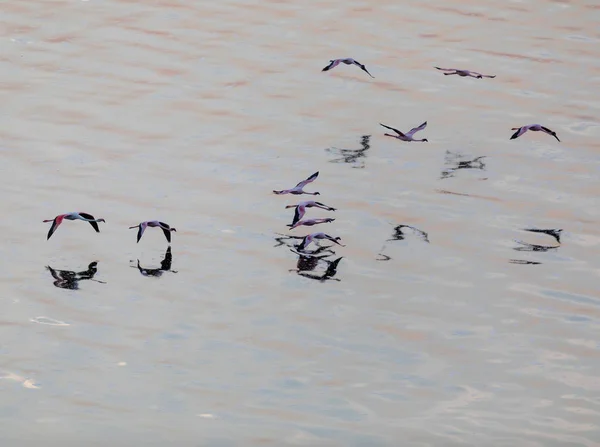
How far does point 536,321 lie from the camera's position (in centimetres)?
1593

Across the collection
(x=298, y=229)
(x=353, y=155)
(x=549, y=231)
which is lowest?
(x=298, y=229)

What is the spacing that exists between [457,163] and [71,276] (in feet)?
24.1

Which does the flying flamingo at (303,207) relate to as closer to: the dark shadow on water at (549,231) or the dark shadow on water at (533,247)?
the dark shadow on water at (533,247)

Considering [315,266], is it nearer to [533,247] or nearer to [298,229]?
[298,229]

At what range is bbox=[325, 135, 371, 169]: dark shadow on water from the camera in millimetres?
21141

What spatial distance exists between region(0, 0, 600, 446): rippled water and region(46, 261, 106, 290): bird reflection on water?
0.13ft

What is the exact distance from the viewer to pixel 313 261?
17.5 m

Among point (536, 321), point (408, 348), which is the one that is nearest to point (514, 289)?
point (536, 321)

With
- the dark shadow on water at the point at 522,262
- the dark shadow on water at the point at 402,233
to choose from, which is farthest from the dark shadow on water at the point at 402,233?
the dark shadow on water at the point at 522,262

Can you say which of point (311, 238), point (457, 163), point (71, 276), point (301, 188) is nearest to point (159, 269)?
point (71, 276)

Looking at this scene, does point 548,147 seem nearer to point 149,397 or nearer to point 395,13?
point 395,13

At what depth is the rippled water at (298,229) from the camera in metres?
14.0

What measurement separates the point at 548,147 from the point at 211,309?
8.48 metres

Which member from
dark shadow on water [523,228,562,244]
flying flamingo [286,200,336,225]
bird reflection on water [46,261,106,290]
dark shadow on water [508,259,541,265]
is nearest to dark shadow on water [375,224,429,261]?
flying flamingo [286,200,336,225]
